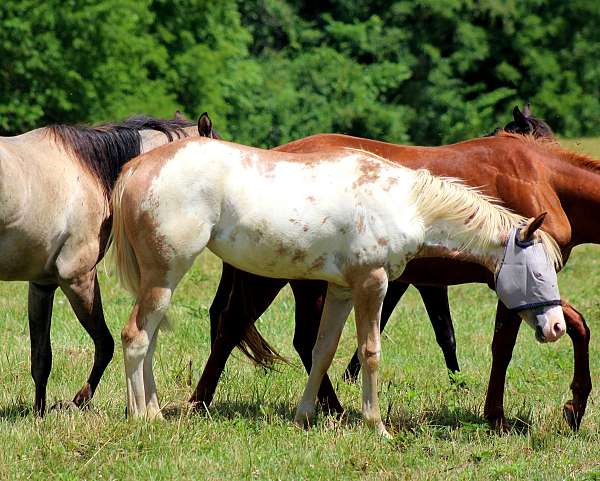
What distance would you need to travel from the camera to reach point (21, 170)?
5.57 m

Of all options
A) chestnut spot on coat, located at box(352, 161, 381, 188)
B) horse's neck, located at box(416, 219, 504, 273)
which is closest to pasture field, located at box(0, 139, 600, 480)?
horse's neck, located at box(416, 219, 504, 273)

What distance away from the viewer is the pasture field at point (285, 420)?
16.2ft

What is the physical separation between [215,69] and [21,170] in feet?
58.8

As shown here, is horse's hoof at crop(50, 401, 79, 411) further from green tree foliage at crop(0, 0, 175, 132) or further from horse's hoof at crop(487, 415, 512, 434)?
green tree foliage at crop(0, 0, 175, 132)

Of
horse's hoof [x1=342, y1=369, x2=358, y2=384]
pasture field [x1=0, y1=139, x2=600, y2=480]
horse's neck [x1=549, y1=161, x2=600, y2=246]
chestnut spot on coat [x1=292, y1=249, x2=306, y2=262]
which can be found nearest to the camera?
pasture field [x1=0, y1=139, x2=600, y2=480]

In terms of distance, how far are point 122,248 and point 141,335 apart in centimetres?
49

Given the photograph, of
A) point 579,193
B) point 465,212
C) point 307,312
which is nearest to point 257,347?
point 307,312

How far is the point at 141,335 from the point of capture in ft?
17.4

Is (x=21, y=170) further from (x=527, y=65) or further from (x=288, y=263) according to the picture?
(x=527, y=65)

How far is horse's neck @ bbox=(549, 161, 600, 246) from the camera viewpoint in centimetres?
611

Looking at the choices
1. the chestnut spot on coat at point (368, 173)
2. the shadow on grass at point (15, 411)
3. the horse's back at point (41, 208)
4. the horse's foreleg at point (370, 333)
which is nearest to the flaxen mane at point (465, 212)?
the chestnut spot on coat at point (368, 173)

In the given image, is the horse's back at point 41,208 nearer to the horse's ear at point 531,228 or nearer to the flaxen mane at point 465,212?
the flaxen mane at point 465,212

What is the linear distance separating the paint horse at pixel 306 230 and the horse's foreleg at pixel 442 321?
6.18 feet

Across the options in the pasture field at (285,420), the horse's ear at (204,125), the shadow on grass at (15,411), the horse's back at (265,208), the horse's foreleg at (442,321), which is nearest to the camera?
the pasture field at (285,420)
